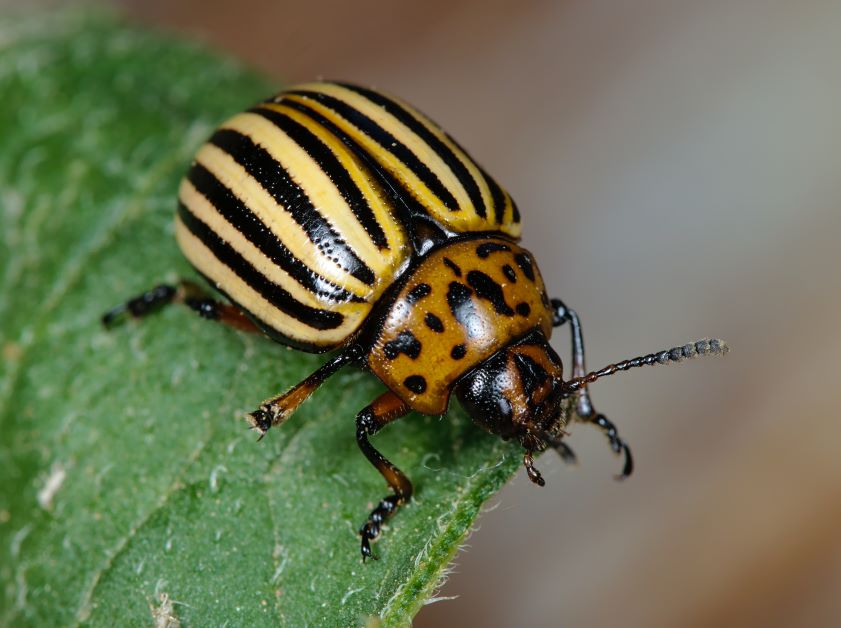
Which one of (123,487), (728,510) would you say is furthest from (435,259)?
(728,510)

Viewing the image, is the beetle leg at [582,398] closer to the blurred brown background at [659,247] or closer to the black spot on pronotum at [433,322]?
the black spot on pronotum at [433,322]

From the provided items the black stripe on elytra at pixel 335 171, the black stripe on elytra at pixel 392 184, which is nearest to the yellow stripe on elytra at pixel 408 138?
the black stripe on elytra at pixel 392 184

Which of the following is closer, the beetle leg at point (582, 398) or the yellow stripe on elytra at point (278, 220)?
the yellow stripe on elytra at point (278, 220)

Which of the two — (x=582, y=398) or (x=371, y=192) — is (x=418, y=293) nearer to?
(x=371, y=192)

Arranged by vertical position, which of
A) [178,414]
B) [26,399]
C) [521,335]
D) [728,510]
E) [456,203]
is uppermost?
[456,203]

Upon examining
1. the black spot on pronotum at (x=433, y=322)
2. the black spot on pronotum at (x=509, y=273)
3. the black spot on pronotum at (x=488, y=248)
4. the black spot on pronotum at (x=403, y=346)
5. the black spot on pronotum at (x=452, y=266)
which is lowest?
the black spot on pronotum at (x=403, y=346)

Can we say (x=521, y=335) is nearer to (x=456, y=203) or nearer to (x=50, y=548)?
(x=456, y=203)
